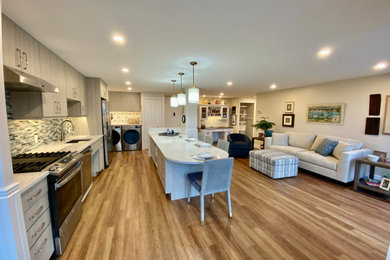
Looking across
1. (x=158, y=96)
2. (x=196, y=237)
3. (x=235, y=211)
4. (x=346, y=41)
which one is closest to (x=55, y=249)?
(x=196, y=237)

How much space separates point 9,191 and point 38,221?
1.80 ft

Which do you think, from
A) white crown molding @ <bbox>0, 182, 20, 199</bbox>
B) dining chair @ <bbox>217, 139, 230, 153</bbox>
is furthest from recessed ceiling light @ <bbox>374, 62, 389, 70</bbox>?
white crown molding @ <bbox>0, 182, 20, 199</bbox>

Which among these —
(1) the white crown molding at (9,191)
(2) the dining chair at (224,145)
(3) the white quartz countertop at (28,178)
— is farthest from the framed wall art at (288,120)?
(1) the white crown molding at (9,191)

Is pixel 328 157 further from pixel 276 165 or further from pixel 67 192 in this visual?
pixel 67 192

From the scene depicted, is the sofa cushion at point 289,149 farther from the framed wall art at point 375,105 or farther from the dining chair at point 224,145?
the dining chair at point 224,145

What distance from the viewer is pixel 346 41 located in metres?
1.91

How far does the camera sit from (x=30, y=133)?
7.61 ft

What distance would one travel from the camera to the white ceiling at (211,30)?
1.33 metres

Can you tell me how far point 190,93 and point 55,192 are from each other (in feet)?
7.17

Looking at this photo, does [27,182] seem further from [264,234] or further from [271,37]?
[271,37]

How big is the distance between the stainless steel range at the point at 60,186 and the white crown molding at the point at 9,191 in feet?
1.51

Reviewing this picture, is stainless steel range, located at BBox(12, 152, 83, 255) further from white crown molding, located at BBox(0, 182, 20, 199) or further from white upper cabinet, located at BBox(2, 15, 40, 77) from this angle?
white upper cabinet, located at BBox(2, 15, 40, 77)

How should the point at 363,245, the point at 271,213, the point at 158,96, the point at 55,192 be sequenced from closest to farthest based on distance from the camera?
1. the point at 55,192
2. the point at 363,245
3. the point at 271,213
4. the point at 158,96

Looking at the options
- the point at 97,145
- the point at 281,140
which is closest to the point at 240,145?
the point at 281,140
